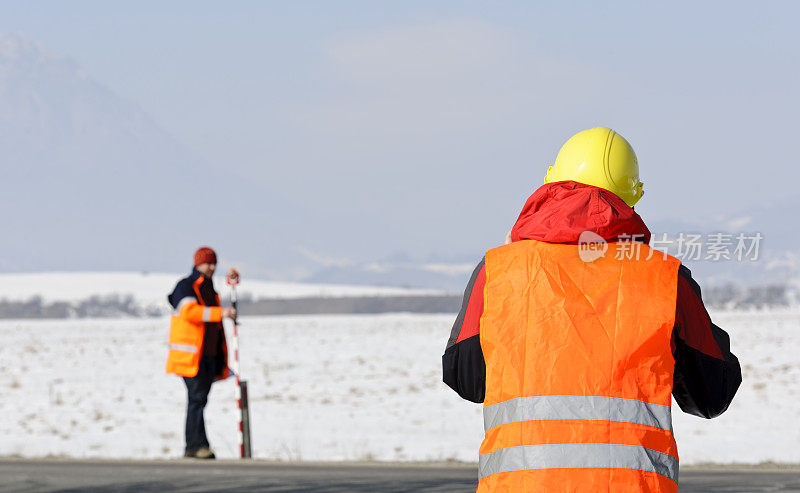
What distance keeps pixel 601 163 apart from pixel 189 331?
794cm

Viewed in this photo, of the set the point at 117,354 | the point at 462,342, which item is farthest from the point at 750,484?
the point at 117,354

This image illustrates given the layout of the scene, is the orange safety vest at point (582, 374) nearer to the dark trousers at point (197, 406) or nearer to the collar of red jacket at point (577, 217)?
the collar of red jacket at point (577, 217)

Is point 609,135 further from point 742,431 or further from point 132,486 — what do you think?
point 742,431

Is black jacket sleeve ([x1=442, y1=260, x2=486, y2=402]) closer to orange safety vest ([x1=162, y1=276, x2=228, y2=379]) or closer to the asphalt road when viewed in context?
the asphalt road

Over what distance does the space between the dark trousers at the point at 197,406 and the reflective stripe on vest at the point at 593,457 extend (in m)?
8.04

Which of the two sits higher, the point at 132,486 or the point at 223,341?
the point at 223,341

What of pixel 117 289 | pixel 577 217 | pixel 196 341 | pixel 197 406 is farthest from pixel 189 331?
pixel 117 289

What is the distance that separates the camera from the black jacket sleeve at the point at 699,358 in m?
3.03

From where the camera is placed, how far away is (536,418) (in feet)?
9.73

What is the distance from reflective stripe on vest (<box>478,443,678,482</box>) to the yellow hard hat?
2.51 ft

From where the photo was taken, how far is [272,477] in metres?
9.19

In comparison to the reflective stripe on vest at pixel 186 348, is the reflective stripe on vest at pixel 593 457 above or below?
below

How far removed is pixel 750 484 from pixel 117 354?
1006 inches

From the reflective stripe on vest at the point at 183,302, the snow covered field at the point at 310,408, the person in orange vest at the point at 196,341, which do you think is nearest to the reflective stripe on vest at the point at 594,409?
the person in orange vest at the point at 196,341
